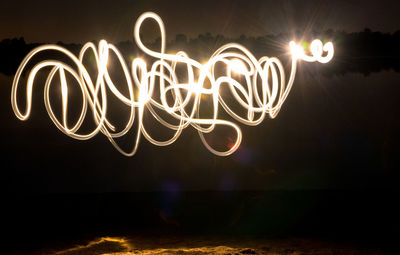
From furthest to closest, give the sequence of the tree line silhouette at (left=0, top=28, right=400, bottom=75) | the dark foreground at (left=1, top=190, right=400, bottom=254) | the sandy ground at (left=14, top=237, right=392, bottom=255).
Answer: the tree line silhouette at (left=0, top=28, right=400, bottom=75), the dark foreground at (left=1, top=190, right=400, bottom=254), the sandy ground at (left=14, top=237, right=392, bottom=255)

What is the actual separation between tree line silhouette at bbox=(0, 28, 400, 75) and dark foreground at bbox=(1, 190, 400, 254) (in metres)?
2.33

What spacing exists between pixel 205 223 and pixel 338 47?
11.8 ft

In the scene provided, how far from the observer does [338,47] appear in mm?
6465

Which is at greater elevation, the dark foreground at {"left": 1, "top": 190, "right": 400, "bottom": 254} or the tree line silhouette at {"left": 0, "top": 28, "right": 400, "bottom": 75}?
the tree line silhouette at {"left": 0, "top": 28, "right": 400, "bottom": 75}

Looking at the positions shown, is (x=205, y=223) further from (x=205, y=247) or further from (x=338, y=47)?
(x=338, y=47)

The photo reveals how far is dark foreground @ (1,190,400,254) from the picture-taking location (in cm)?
520

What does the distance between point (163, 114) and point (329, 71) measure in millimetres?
2918

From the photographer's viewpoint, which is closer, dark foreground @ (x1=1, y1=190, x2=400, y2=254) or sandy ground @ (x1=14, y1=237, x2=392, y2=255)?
sandy ground @ (x1=14, y1=237, x2=392, y2=255)

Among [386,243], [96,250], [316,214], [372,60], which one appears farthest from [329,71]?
[96,250]

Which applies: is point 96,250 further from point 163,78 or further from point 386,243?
point 386,243

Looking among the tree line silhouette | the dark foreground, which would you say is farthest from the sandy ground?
the tree line silhouette

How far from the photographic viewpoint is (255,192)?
24.1ft

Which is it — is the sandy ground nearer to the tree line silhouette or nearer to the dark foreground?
the dark foreground

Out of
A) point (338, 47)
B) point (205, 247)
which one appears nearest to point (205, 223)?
point (205, 247)
